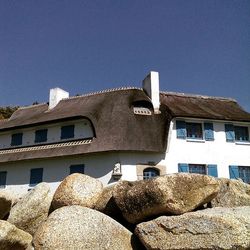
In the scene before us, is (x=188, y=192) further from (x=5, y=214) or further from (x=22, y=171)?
(x=22, y=171)

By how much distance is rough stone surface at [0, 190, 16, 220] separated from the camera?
394 inches

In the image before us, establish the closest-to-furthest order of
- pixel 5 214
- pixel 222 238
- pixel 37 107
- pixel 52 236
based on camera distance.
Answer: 1. pixel 222 238
2. pixel 52 236
3. pixel 5 214
4. pixel 37 107

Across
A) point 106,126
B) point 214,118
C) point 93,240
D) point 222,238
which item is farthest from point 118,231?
point 214,118

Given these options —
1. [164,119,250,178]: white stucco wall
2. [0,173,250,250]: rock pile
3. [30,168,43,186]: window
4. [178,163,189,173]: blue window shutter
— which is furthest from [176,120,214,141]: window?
[0,173,250,250]: rock pile

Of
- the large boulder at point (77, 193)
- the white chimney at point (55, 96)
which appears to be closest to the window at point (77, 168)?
the white chimney at point (55, 96)

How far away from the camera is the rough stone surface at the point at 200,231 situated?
6.72 meters

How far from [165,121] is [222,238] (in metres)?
16.4

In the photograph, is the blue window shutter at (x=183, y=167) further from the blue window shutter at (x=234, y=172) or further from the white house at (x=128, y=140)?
the blue window shutter at (x=234, y=172)

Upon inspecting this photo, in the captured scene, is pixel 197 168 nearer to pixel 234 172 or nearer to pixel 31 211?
pixel 234 172

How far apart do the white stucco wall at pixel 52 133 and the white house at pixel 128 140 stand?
0.23 ft

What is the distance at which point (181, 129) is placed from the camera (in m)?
23.2

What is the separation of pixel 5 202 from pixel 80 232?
12.1ft

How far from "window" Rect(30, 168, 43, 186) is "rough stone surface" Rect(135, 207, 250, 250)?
56.1ft

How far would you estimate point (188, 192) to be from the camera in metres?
7.71
